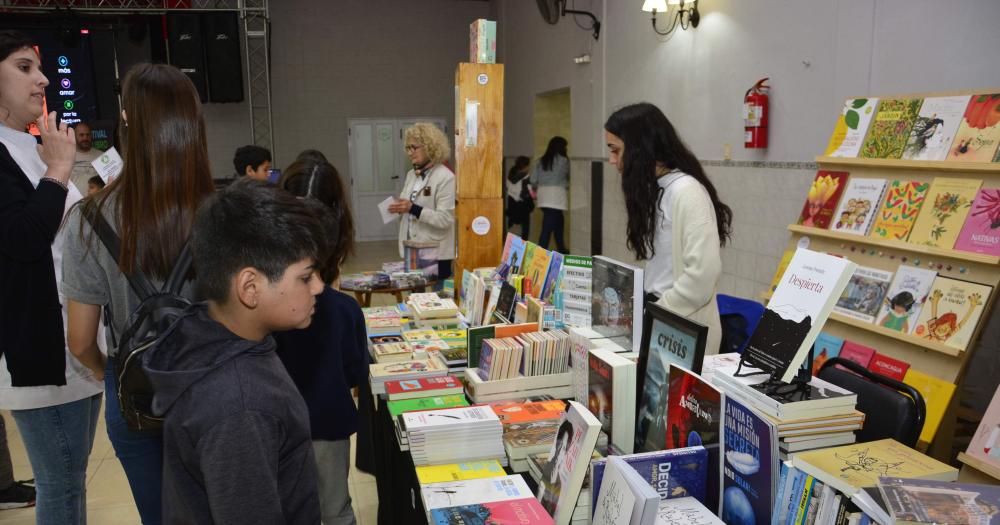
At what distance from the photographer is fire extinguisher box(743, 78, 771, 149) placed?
506 centimetres

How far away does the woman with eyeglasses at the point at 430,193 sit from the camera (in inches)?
187

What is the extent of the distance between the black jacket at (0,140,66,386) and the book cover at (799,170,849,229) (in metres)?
3.66

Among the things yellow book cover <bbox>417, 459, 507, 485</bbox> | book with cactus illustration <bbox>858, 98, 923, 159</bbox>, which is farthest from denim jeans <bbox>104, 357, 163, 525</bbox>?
book with cactus illustration <bbox>858, 98, 923, 159</bbox>

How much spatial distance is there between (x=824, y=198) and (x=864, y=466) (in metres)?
2.88

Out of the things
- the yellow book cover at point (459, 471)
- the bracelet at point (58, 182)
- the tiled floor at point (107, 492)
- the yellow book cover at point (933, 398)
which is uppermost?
the bracelet at point (58, 182)

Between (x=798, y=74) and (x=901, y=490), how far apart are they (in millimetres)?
4154

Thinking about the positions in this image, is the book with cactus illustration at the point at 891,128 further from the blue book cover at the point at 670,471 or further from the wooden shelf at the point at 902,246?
the blue book cover at the point at 670,471

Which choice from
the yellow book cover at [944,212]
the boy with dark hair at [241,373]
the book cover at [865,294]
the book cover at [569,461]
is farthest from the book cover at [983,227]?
the boy with dark hair at [241,373]

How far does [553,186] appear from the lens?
9.27m

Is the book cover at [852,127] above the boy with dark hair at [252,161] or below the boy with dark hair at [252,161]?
above

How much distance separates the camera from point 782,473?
1438 millimetres

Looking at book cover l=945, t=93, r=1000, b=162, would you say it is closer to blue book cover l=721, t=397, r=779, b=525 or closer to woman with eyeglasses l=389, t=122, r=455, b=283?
blue book cover l=721, t=397, r=779, b=525

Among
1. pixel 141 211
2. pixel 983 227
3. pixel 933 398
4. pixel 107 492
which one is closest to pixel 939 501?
pixel 141 211

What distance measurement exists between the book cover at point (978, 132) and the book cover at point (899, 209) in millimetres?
219
